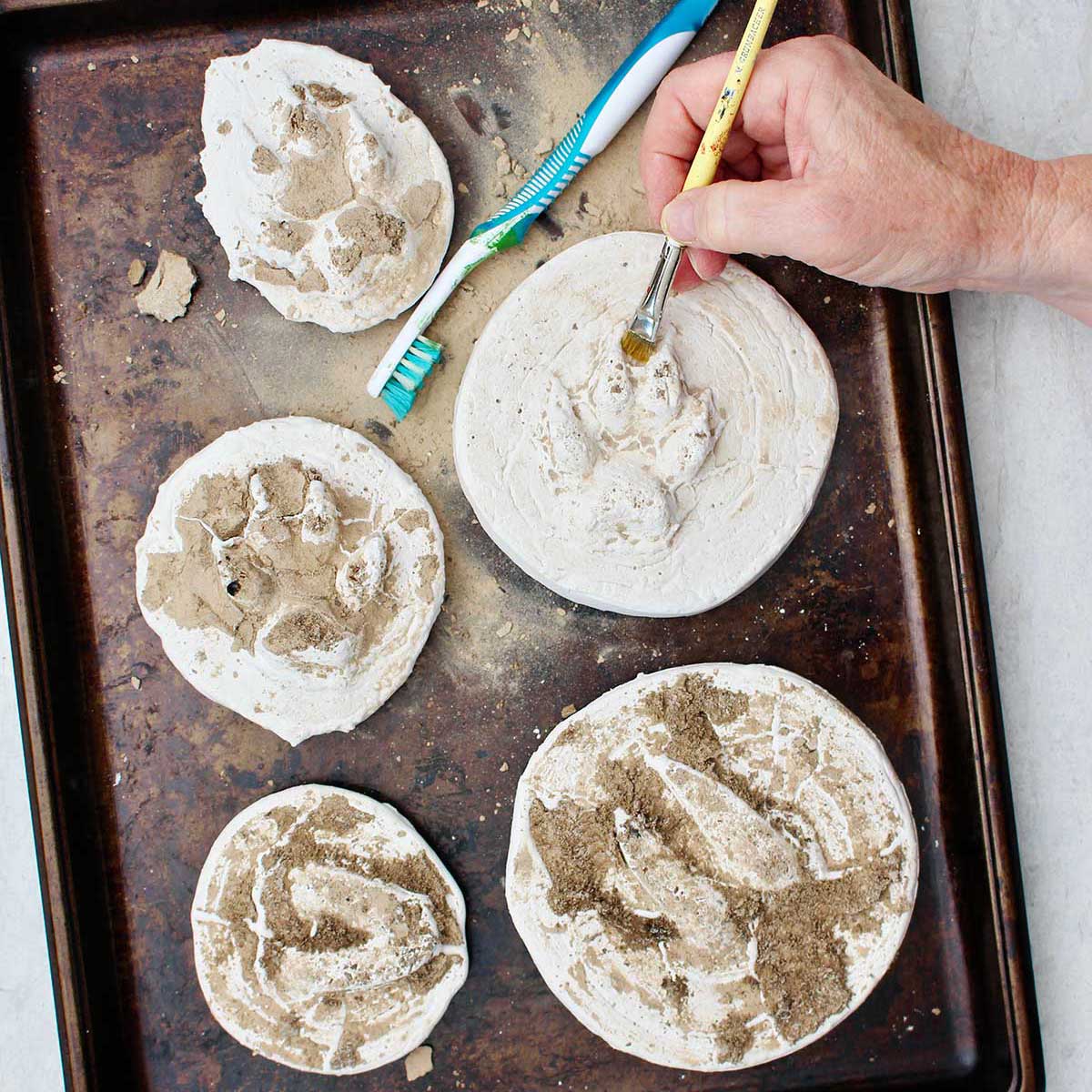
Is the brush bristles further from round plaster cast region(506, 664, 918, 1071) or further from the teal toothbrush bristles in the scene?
round plaster cast region(506, 664, 918, 1071)

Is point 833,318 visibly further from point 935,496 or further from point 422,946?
point 422,946

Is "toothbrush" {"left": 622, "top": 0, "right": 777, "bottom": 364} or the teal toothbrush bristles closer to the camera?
"toothbrush" {"left": 622, "top": 0, "right": 777, "bottom": 364}

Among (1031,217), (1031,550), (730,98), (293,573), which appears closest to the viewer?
(730,98)

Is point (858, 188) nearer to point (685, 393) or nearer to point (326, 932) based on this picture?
point (685, 393)

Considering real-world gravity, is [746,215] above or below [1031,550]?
above

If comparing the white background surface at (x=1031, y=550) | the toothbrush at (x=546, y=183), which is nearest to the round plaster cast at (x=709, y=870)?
the white background surface at (x=1031, y=550)

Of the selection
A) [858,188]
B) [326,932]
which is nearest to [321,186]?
[858,188]

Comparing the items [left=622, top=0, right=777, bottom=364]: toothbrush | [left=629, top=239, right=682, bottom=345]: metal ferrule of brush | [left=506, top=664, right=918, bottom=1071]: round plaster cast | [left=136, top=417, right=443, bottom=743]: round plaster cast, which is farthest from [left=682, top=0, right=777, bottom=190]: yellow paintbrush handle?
[left=506, top=664, right=918, bottom=1071]: round plaster cast
